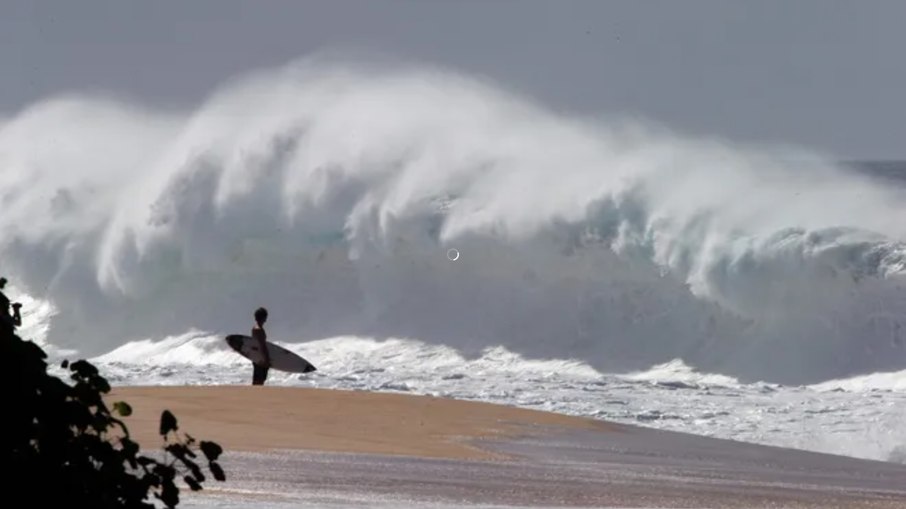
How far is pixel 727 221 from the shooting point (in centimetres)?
3328

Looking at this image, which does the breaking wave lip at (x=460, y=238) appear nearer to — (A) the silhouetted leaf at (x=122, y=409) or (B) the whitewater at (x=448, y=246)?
(B) the whitewater at (x=448, y=246)

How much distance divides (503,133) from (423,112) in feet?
5.55

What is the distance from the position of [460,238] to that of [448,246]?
26cm

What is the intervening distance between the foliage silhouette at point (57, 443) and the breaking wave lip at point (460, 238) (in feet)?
83.4

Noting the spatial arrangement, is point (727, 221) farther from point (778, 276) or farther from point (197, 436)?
point (197, 436)

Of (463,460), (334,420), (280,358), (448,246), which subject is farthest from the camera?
(448,246)

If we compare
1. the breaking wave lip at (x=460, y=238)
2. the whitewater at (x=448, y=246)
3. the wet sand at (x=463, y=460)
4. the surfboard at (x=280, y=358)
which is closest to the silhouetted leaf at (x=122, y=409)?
the wet sand at (x=463, y=460)

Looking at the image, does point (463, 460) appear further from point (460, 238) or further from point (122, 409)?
point (460, 238)

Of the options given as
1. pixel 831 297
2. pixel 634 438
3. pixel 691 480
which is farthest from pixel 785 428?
pixel 831 297

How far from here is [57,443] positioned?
3.10 metres

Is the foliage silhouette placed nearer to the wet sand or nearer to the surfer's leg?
the wet sand

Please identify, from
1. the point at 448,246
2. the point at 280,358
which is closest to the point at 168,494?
the point at 280,358

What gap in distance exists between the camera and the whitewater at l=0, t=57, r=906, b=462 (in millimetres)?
30000

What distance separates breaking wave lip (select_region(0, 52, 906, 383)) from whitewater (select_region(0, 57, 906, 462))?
49mm
